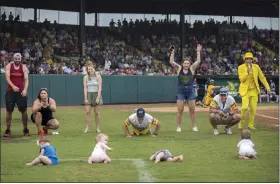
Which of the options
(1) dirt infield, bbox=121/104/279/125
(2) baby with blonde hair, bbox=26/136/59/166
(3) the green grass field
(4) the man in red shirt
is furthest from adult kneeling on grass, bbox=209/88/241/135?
(2) baby with blonde hair, bbox=26/136/59/166

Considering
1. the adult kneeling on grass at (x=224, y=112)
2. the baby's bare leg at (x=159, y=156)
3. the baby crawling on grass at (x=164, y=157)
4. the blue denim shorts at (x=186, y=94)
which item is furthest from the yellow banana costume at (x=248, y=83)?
the baby's bare leg at (x=159, y=156)

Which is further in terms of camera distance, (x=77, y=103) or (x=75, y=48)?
(x=75, y=48)

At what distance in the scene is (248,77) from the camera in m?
14.1

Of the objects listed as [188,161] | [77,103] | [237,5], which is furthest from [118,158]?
[237,5]

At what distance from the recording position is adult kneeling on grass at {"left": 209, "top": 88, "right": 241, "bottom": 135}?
1338 cm

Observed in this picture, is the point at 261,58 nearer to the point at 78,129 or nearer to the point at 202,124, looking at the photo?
the point at 202,124

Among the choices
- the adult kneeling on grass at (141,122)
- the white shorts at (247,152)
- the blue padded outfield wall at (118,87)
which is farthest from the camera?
the blue padded outfield wall at (118,87)

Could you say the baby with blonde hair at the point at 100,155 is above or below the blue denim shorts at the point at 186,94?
below

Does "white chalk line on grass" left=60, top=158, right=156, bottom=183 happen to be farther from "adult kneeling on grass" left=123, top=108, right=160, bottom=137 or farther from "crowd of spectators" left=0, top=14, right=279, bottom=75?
"crowd of spectators" left=0, top=14, right=279, bottom=75

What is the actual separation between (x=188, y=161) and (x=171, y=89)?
22839 millimetres

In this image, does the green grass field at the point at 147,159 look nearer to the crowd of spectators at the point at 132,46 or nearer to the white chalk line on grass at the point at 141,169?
the white chalk line on grass at the point at 141,169

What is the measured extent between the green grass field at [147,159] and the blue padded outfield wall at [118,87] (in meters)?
13.7

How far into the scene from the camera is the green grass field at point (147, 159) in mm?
7504

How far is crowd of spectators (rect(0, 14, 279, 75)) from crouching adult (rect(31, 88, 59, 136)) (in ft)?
49.3
